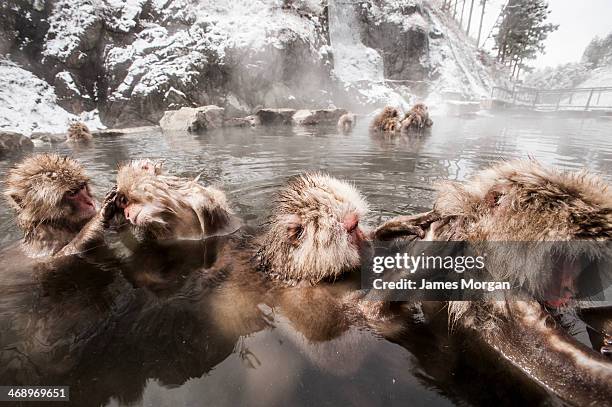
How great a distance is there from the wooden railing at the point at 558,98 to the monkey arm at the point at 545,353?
26.8 meters

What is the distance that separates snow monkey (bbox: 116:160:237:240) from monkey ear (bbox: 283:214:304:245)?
93 cm

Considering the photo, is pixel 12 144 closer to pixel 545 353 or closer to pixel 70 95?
pixel 70 95

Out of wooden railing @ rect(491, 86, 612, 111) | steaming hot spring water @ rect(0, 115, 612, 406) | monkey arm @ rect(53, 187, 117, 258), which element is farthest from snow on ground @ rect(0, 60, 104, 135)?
wooden railing @ rect(491, 86, 612, 111)

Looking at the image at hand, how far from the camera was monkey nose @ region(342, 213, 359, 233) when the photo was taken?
154 cm

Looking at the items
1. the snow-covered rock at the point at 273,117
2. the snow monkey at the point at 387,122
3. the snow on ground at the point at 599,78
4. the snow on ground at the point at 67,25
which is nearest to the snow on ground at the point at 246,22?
the snow-covered rock at the point at 273,117

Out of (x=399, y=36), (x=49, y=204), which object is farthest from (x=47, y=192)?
(x=399, y=36)

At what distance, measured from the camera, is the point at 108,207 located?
2145mm

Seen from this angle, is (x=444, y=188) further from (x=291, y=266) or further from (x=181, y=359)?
(x=181, y=359)

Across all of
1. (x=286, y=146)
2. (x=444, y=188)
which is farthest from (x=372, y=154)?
(x=444, y=188)

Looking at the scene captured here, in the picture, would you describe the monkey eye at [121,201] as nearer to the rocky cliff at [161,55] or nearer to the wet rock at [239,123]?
the wet rock at [239,123]

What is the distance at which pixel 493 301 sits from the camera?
117cm

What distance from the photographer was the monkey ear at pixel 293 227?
1574mm

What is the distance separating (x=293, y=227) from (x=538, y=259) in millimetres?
1002

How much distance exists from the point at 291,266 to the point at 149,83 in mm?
18254
